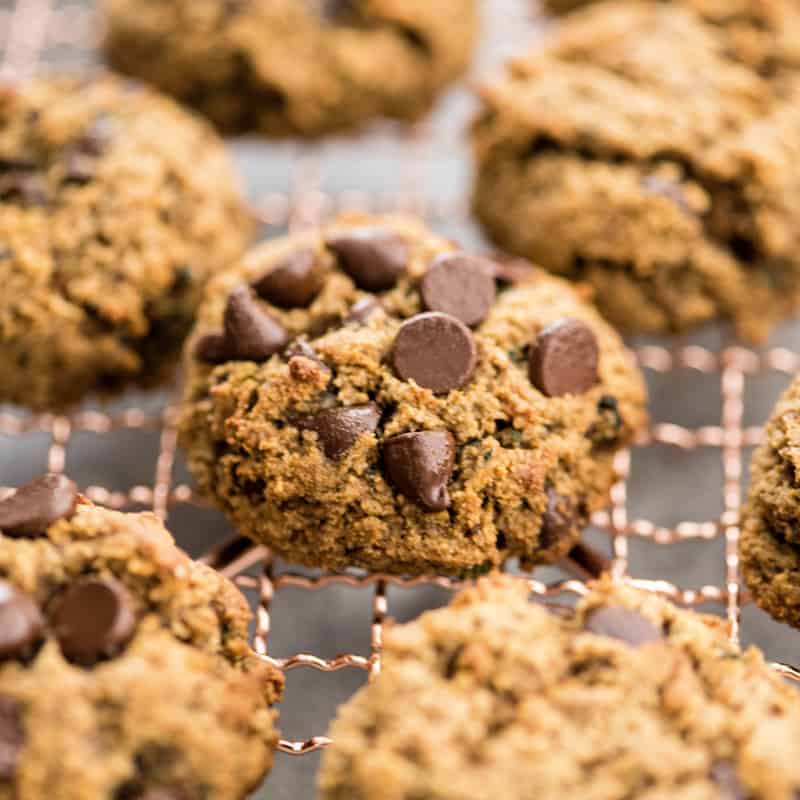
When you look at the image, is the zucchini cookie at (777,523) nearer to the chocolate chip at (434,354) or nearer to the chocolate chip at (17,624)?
the chocolate chip at (434,354)

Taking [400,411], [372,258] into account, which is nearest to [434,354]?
[400,411]

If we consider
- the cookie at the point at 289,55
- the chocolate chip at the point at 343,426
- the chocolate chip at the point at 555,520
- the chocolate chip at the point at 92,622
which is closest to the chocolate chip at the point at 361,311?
the chocolate chip at the point at 343,426

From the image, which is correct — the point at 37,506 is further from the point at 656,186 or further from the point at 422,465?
the point at 656,186

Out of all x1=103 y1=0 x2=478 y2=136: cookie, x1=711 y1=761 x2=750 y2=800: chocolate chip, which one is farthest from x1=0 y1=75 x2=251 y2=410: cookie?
x1=711 y1=761 x2=750 y2=800: chocolate chip

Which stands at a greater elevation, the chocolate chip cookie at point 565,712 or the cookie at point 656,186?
the cookie at point 656,186

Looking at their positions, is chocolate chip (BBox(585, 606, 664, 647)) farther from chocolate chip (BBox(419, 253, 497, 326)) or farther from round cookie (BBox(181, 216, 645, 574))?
chocolate chip (BBox(419, 253, 497, 326))

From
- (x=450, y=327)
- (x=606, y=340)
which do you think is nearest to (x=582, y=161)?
(x=606, y=340)

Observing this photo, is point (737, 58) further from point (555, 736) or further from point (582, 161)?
point (555, 736)
